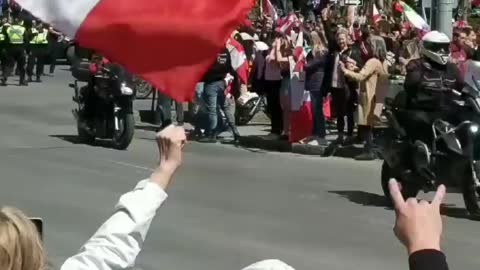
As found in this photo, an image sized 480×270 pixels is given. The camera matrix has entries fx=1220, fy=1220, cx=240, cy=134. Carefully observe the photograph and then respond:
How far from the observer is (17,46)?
3130 centimetres

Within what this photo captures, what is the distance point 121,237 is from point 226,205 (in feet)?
29.2

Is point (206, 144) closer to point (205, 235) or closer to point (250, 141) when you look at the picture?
point (250, 141)

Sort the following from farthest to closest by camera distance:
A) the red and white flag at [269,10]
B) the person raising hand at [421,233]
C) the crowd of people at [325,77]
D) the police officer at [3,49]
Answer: the police officer at [3,49] → the red and white flag at [269,10] → the crowd of people at [325,77] → the person raising hand at [421,233]

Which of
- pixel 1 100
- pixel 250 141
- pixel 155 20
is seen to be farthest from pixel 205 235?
pixel 1 100

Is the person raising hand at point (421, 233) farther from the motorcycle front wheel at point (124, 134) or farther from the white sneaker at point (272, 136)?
the white sneaker at point (272, 136)

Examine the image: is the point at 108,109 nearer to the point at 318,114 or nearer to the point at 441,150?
the point at 318,114

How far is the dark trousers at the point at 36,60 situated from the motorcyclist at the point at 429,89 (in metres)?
20.9

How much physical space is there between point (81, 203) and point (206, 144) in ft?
22.4

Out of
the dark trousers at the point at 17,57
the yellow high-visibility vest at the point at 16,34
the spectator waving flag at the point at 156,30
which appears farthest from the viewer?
the dark trousers at the point at 17,57

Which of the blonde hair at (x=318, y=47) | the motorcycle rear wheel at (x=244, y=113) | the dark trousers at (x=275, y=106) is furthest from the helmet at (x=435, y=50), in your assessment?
the motorcycle rear wheel at (x=244, y=113)

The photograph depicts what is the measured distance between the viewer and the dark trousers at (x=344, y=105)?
17406 millimetres

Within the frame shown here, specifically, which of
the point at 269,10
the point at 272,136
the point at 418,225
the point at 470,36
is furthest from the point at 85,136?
the point at 418,225

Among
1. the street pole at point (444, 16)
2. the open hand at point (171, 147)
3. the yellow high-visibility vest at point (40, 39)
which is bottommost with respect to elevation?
the yellow high-visibility vest at point (40, 39)

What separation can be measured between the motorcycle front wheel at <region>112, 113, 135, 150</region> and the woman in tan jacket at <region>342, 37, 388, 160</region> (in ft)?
10.4
